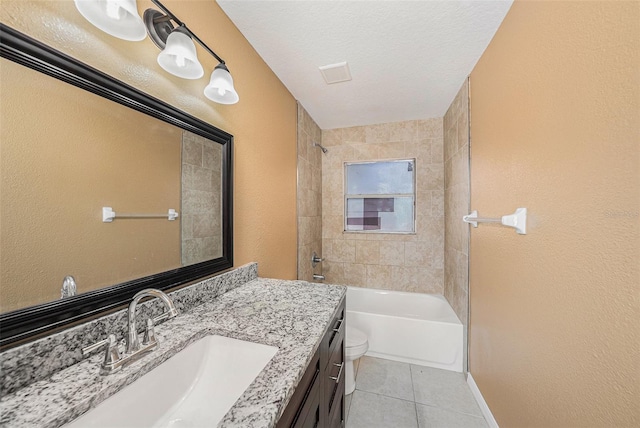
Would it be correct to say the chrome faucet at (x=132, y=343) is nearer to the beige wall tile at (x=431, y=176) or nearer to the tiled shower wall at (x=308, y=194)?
the tiled shower wall at (x=308, y=194)

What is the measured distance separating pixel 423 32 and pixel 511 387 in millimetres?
2084

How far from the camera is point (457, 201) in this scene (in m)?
2.15

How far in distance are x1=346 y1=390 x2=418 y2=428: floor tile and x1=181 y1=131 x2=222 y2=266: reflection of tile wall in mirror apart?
1.43 meters

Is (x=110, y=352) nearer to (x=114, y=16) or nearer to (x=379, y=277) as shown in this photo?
(x=114, y=16)

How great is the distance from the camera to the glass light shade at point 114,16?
640 mm

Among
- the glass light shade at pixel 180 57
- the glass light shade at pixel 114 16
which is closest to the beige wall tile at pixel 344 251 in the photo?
the glass light shade at pixel 180 57

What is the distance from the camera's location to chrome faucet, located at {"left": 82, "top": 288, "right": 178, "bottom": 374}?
60 cm

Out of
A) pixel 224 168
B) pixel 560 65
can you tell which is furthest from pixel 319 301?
pixel 560 65

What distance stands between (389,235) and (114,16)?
279 cm

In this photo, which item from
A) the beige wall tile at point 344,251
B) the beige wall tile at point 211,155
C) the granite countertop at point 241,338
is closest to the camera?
the granite countertop at point 241,338

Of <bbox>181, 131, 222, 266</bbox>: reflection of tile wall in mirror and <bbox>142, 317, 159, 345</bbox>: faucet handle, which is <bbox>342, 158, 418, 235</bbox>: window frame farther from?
<bbox>142, 317, 159, 345</bbox>: faucet handle

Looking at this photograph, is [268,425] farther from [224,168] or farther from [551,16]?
[551,16]

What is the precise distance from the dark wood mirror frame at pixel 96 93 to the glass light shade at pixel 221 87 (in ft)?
0.48

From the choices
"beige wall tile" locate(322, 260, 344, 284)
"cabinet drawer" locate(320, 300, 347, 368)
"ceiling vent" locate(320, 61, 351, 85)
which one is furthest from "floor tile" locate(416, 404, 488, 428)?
"ceiling vent" locate(320, 61, 351, 85)
